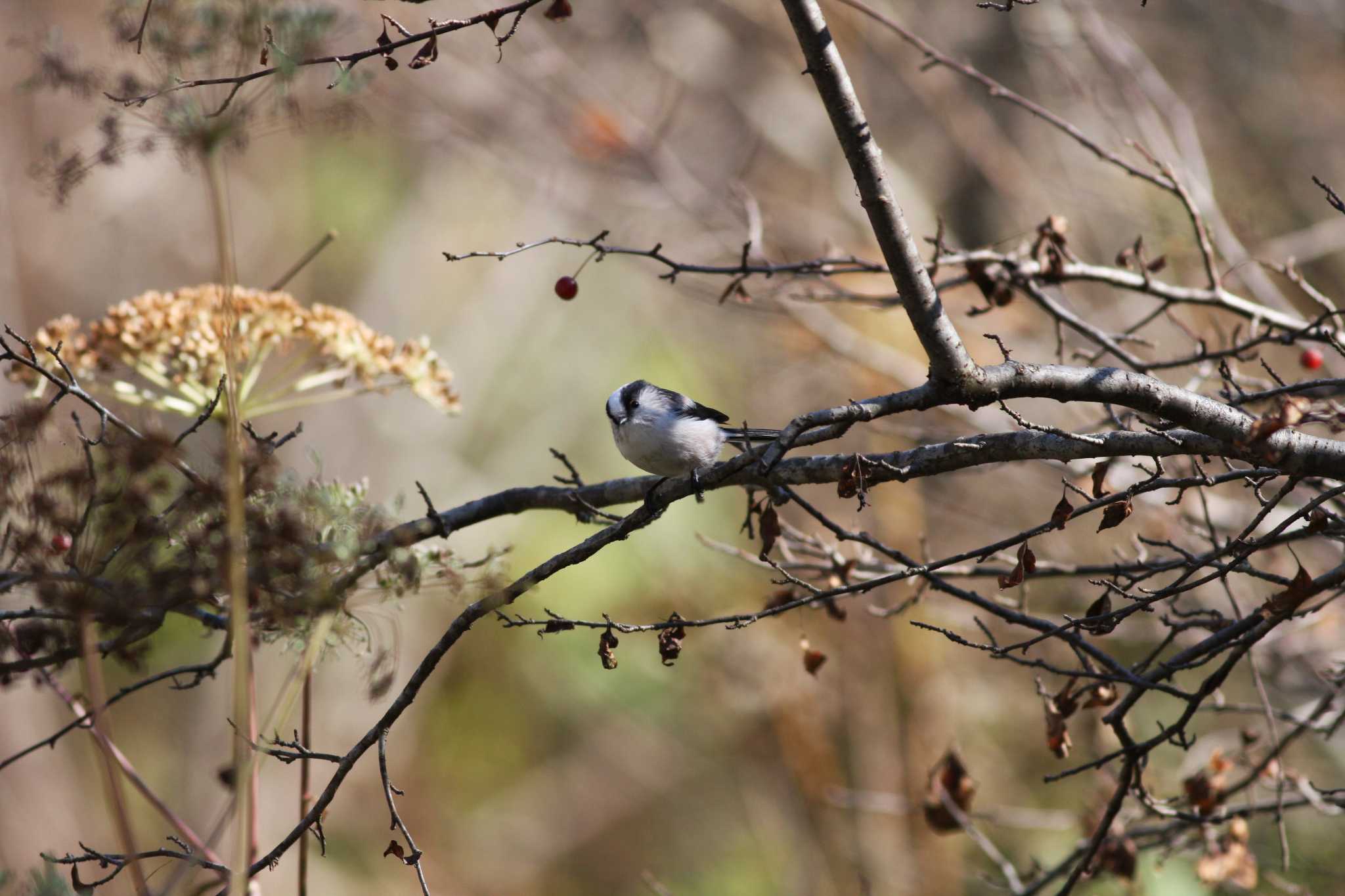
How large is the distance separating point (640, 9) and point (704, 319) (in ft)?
8.30

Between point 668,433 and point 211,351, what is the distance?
1.40 meters

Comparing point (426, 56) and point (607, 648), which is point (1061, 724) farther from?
point (426, 56)

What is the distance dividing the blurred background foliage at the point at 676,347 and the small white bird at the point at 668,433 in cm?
94

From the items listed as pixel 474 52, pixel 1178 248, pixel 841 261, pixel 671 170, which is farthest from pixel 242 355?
pixel 474 52

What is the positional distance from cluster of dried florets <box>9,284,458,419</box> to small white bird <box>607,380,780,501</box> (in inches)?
28.5

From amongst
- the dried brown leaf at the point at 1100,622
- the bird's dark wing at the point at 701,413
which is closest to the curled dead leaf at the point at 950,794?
the dried brown leaf at the point at 1100,622

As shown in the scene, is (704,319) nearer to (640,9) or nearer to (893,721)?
(640,9)

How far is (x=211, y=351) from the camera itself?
8.75ft

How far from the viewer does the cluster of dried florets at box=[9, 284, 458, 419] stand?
2.71 meters

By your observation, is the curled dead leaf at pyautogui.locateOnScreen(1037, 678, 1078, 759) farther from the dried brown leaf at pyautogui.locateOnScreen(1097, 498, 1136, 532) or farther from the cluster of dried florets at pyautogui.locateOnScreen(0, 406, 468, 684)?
the cluster of dried florets at pyautogui.locateOnScreen(0, 406, 468, 684)

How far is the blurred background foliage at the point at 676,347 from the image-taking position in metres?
6.29

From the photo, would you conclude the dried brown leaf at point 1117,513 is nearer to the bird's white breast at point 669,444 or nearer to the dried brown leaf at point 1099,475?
the dried brown leaf at point 1099,475

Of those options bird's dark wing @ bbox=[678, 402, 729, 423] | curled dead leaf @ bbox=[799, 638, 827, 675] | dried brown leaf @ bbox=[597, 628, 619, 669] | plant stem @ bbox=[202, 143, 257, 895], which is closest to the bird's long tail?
bird's dark wing @ bbox=[678, 402, 729, 423]

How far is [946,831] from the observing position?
11.7 feet
